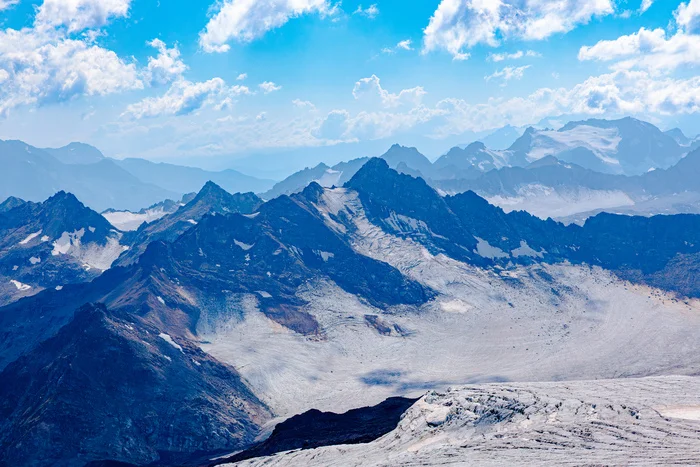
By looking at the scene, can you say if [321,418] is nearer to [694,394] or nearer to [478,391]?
[478,391]

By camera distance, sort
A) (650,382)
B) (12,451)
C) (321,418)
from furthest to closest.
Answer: (12,451), (321,418), (650,382)

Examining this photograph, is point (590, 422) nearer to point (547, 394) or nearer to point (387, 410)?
point (547, 394)

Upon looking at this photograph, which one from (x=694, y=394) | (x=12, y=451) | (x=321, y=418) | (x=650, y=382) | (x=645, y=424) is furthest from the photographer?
(x=12, y=451)

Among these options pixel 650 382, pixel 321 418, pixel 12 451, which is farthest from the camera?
pixel 12 451

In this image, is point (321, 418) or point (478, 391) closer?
point (478, 391)

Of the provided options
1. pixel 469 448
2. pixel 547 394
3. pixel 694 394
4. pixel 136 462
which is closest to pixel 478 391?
pixel 547 394

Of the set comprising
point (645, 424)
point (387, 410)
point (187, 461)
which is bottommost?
point (187, 461)

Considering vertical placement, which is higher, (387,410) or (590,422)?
(590,422)

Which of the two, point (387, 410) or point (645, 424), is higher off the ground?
point (645, 424)

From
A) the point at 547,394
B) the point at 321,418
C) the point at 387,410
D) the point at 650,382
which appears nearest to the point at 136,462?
the point at 321,418
